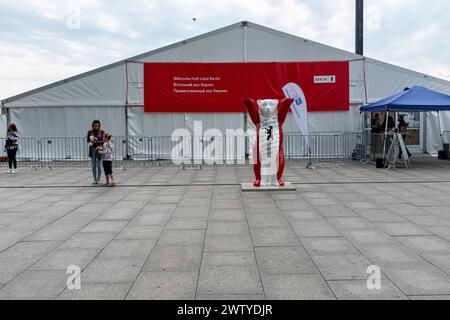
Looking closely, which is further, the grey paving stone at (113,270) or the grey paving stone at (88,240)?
the grey paving stone at (88,240)

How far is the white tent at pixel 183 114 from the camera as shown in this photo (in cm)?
1827

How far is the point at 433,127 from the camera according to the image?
18.8m

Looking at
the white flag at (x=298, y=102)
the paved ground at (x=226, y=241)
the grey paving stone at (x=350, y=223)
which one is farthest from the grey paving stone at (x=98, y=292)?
the white flag at (x=298, y=102)

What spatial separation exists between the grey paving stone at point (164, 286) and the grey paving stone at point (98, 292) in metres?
0.09

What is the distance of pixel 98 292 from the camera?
13.6 feet

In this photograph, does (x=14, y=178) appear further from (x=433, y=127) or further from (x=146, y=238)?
(x=433, y=127)

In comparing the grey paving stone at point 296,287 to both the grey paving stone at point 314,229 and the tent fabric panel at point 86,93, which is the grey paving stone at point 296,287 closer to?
the grey paving stone at point 314,229

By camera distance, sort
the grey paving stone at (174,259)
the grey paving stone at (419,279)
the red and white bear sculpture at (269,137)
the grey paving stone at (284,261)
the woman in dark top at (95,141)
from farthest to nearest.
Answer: the woman in dark top at (95,141)
the red and white bear sculpture at (269,137)
the grey paving stone at (174,259)
the grey paving stone at (284,261)
the grey paving stone at (419,279)

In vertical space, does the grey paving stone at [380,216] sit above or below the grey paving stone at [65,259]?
above

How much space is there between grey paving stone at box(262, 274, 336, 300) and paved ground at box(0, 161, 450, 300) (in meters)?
0.02

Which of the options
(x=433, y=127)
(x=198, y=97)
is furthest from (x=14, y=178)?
(x=433, y=127)

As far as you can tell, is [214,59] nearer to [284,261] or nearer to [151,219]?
[151,219]

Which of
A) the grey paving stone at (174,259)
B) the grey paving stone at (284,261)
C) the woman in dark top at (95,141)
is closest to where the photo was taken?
the grey paving stone at (284,261)
